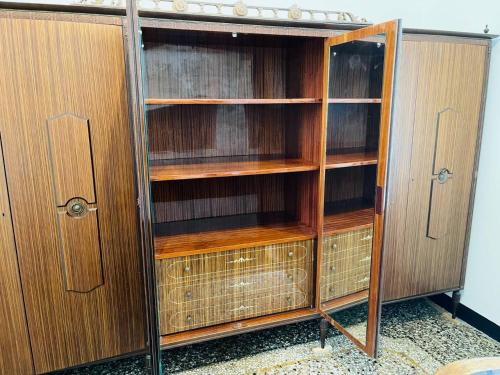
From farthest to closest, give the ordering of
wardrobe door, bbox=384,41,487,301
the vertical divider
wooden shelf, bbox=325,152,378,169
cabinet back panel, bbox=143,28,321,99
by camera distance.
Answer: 1. wardrobe door, bbox=384,41,487,301
2. cabinet back panel, bbox=143,28,321,99
3. wooden shelf, bbox=325,152,378,169
4. the vertical divider

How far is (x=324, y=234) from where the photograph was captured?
5.18ft

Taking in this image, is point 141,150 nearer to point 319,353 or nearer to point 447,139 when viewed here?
point 319,353

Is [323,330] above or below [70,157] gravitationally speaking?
below

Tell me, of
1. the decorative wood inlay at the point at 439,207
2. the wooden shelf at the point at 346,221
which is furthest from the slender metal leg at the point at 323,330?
Answer: the decorative wood inlay at the point at 439,207

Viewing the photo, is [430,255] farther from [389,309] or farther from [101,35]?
[101,35]

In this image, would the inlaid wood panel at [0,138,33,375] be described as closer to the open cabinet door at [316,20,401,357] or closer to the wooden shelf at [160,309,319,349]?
the wooden shelf at [160,309,319,349]

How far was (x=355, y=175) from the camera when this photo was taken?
1.46 metres

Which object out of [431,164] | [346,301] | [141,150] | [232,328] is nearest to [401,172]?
[431,164]

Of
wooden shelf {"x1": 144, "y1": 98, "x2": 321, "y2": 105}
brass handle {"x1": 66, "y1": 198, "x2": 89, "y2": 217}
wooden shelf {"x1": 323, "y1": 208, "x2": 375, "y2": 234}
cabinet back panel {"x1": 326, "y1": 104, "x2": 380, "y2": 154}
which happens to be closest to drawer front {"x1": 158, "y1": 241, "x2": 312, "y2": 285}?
wooden shelf {"x1": 323, "y1": 208, "x2": 375, "y2": 234}

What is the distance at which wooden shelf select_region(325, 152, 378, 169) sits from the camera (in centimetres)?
138

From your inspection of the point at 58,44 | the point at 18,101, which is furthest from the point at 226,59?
the point at 18,101

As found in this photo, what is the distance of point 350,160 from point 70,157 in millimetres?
1019

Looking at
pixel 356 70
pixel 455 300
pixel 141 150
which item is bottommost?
pixel 455 300

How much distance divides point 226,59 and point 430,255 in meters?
1.33
